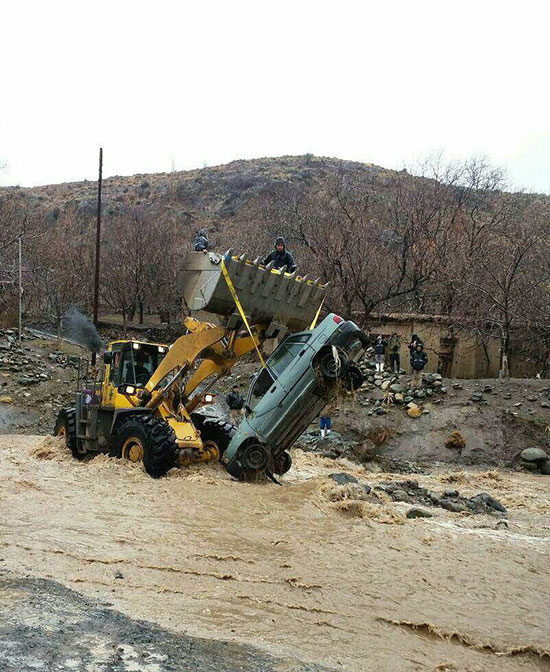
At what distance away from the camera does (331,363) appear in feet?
39.8

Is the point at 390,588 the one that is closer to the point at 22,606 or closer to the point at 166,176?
the point at 22,606

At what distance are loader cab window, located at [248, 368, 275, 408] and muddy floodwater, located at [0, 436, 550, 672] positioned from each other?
150cm

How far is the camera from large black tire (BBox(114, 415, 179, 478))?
12727 millimetres

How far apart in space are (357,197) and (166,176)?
4270cm

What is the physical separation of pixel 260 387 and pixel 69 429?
199 inches

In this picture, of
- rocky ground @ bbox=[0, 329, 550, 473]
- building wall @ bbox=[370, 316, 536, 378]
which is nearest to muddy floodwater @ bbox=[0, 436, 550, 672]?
rocky ground @ bbox=[0, 329, 550, 473]

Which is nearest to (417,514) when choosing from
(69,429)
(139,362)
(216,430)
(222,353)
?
(216,430)

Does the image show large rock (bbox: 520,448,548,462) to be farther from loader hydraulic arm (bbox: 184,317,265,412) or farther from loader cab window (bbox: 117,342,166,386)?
loader cab window (bbox: 117,342,166,386)

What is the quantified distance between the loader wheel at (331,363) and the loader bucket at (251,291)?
1588 mm

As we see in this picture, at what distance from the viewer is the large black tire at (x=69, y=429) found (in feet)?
50.5

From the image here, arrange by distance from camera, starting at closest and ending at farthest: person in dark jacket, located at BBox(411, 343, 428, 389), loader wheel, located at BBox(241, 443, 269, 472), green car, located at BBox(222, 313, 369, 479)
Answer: green car, located at BBox(222, 313, 369, 479) → loader wheel, located at BBox(241, 443, 269, 472) → person in dark jacket, located at BBox(411, 343, 428, 389)

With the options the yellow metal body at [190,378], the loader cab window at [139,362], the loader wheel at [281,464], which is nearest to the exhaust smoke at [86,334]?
the loader cab window at [139,362]

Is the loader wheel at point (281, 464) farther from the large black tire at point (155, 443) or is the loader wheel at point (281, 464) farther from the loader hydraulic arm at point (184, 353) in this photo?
the loader hydraulic arm at point (184, 353)

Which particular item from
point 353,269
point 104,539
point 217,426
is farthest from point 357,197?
point 104,539
